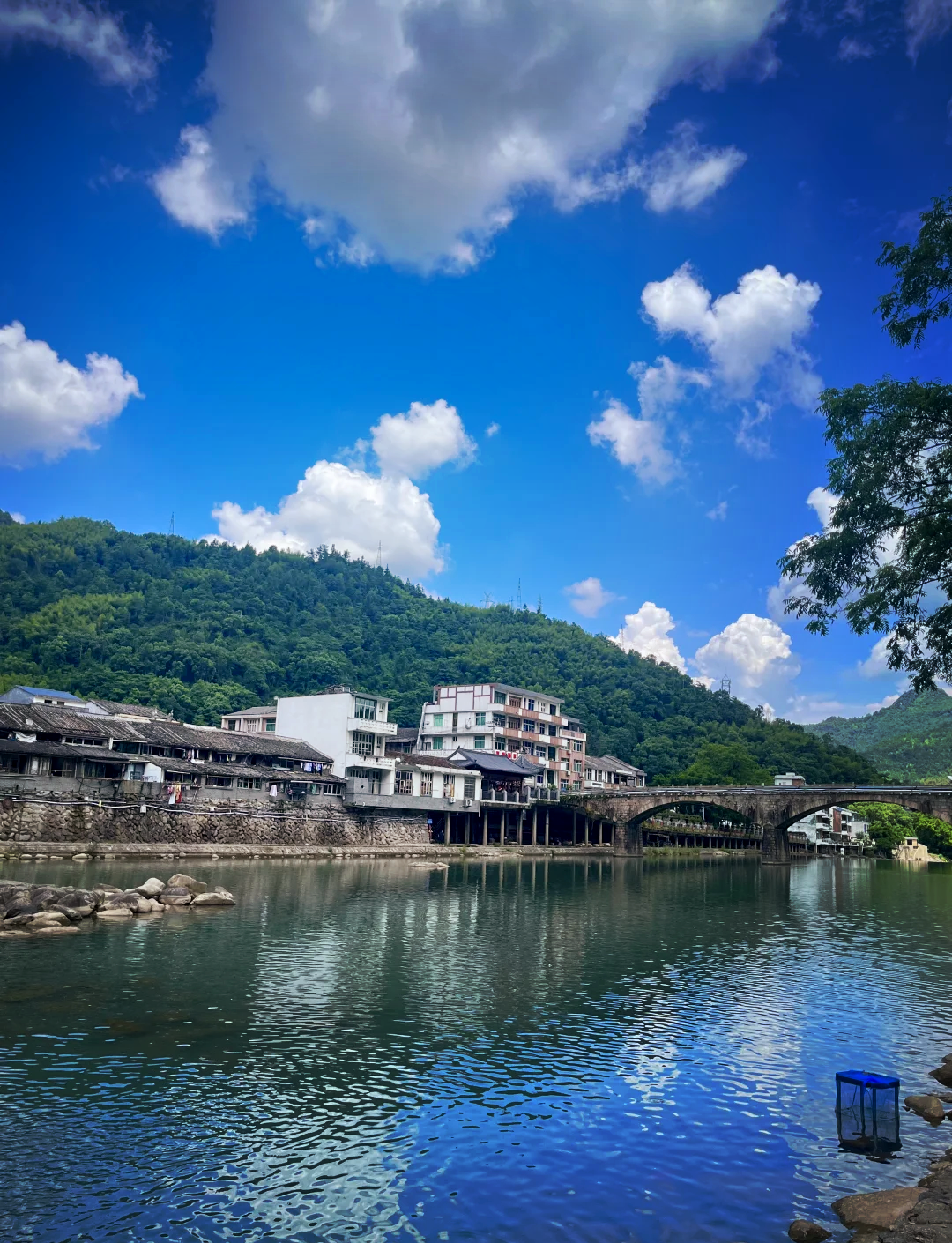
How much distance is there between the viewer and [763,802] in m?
76.8

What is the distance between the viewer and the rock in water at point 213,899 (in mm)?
31609

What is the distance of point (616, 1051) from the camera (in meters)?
16.3

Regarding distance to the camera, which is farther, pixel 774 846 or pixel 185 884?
pixel 774 846

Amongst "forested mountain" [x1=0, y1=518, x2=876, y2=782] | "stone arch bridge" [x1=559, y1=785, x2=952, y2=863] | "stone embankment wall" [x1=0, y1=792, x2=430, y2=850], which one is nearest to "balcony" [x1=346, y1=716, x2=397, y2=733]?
"stone embankment wall" [x1=0, y1=792, x2=430, y2=850]

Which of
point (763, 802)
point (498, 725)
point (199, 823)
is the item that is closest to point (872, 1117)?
point (199, 823)

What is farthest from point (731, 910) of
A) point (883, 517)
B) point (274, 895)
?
point (883, 517)

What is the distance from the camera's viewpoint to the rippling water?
10.0 m

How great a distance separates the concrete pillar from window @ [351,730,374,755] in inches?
1416

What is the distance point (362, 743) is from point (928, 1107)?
62.7 meters

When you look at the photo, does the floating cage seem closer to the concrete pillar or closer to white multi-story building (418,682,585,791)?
the concrete pillar

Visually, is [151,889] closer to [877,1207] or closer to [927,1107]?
[927,1107]

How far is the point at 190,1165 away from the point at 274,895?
26917 millimetres

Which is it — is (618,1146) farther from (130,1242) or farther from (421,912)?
(421,912)

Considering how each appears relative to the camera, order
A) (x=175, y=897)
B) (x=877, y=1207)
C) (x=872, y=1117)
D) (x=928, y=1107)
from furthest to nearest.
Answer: (x=175, y=897) < (x=928, y=1107) < (x=872, y=1117) < (x=877, y=1207)
